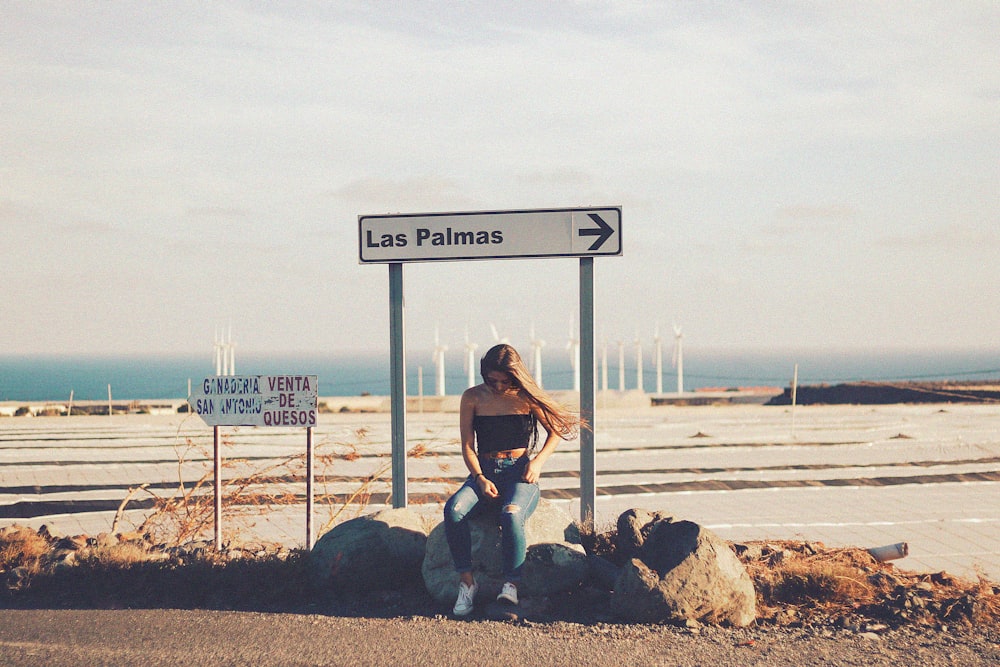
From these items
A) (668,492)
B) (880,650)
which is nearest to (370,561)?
(880,650)

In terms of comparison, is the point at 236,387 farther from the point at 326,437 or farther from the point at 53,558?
the point at 326,437

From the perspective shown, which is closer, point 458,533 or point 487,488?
point 458,533

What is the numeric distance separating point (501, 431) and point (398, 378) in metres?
1.75

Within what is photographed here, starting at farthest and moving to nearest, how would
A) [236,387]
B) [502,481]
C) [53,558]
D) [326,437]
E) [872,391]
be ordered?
[872,391] < [326,437] < [236,387] < [53,558] < [502,481]

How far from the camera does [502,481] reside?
6.52 m

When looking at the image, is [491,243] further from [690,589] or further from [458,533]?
[690,589]

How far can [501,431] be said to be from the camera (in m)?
6.57

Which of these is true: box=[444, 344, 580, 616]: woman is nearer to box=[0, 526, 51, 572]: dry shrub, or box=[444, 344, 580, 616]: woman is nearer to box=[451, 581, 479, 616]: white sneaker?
box=[451, 581, 479, 616]: white sneaker

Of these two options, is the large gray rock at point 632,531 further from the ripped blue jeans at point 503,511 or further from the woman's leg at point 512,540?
the woman's leg at point 512,540

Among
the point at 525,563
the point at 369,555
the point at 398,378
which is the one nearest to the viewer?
the point at 525,563

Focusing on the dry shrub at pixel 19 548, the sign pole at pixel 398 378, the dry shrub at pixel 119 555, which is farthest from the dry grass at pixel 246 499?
the dry shrub at pixel 119 555

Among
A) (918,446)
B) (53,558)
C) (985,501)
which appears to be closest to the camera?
(53,558)

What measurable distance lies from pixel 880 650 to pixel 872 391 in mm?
46824

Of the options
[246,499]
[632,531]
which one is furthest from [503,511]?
[246,499]
